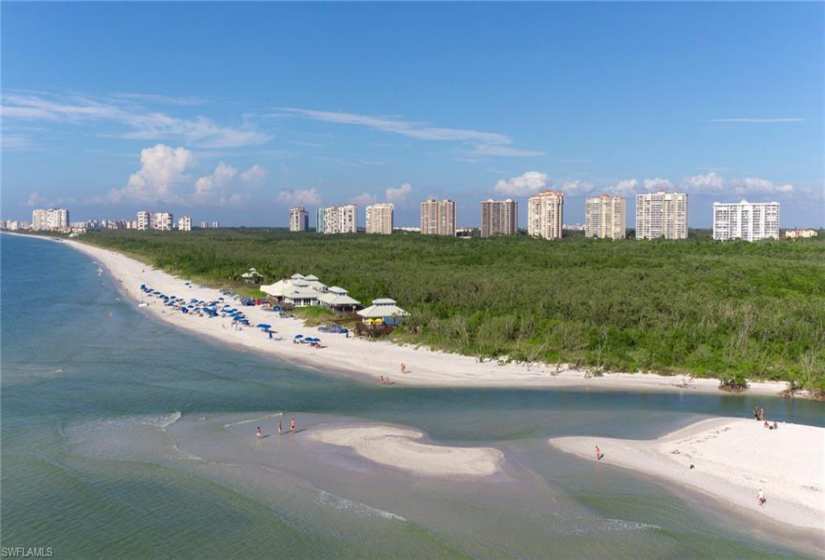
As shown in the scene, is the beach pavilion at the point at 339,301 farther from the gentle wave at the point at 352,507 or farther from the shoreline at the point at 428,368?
the gentle wave at the point at 352,507

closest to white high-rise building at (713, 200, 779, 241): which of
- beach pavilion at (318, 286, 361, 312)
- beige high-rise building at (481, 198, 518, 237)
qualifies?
beige high-rise building at (481, 198, 518, 237)

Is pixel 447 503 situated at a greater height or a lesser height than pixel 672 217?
lesser

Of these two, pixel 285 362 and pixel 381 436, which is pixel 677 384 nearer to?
pixel 381 436

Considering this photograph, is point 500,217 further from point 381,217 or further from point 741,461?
point 741,461

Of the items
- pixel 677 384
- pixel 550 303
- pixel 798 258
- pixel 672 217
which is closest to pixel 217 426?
pixel 677 384

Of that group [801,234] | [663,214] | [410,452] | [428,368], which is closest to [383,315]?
[428,368]

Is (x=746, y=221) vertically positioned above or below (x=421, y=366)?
above
